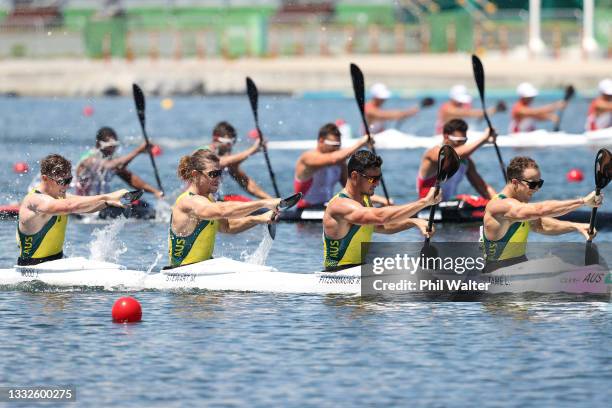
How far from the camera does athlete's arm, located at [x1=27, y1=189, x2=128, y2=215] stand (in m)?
17.2

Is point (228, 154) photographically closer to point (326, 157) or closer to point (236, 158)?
point (236, 158)

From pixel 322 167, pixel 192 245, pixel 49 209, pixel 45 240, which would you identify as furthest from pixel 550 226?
pixel 322 167

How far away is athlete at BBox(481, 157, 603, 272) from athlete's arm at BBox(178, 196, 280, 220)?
8.24 feet

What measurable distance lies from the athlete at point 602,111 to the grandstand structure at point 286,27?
121 feet

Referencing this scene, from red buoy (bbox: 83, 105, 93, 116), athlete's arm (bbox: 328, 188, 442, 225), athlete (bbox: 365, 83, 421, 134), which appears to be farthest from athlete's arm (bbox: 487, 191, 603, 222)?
red buoy (bbox: 83, 105, 93, 116)

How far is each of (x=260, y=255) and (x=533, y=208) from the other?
6.10 metres

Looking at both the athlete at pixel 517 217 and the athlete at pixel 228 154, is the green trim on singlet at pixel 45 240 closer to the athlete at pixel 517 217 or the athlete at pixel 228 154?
the athlete at pixel 517 217

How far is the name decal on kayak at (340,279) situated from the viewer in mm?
17547

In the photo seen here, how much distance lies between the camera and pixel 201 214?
1758 cm

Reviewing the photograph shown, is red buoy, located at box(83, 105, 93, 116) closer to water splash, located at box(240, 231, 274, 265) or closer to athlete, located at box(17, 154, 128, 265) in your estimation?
water splash, located at box(240, 231, 274, 265)

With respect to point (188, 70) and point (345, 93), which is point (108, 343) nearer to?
point (345, 93)

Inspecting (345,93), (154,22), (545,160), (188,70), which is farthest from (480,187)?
(154,22)

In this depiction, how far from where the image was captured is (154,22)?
8375 cm

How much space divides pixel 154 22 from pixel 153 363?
2764 inches
